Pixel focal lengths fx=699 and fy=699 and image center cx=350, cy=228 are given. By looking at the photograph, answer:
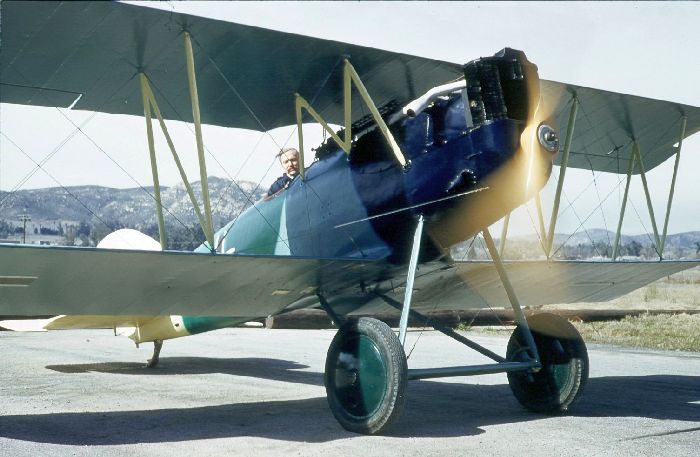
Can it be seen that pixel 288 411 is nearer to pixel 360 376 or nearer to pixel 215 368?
pixel 360 376

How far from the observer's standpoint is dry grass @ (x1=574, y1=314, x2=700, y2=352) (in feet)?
48.2

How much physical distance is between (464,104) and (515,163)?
2.11 ft

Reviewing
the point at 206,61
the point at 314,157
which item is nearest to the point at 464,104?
the point at 314,157

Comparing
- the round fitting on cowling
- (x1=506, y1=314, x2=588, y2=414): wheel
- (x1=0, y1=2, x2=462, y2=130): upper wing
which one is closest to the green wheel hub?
(x1=506, y1=314, x2=588, y2=414): wheel

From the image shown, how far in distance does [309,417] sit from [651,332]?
1246 centimetres

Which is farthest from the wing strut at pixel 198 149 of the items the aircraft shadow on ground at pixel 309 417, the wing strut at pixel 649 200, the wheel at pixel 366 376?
the wing strut at pixel 649 200

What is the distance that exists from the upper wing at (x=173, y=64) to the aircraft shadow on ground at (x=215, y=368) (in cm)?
410

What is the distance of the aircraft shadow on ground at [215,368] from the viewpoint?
10.2 m

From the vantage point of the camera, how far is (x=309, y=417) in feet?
21.1

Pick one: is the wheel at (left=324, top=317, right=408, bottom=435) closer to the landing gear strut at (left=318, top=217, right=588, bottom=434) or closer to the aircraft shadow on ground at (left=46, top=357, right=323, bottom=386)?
the landing gear strut at (left=318, top=217, right=588, bottom=434)

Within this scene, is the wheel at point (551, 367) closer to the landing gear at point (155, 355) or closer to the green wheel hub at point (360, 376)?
the green wheel hub at point (360, 376)

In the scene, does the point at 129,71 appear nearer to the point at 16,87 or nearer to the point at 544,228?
the point at 16,87

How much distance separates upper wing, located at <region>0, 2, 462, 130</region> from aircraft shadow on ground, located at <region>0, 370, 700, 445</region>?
281cm

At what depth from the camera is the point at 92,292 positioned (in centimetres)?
591
